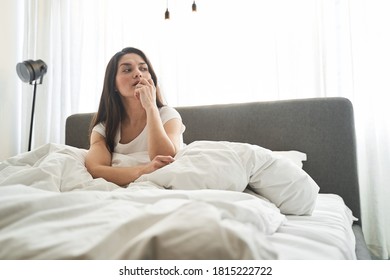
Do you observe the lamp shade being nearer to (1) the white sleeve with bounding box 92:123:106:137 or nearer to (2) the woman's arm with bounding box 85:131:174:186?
(1) the white sleeve with bounding box 92:123:106:137

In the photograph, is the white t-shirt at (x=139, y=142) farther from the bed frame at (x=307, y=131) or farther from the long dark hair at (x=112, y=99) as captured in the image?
the bed frame at (x=307, y=131)

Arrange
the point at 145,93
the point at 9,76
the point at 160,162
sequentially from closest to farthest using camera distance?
the point at 160,162
the point at 145,93
the point at 9,76

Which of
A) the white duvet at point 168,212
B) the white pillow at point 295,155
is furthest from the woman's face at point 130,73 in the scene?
the white pillow at point 295,155

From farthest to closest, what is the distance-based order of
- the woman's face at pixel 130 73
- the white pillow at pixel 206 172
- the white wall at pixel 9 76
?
the white wall at pixel 9 76 → the woman's face at pixel 130 73 → the white pillow at pixel 206 172

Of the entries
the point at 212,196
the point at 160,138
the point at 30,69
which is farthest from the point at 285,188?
the point at 30,69

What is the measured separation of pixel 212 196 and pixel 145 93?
0.77m

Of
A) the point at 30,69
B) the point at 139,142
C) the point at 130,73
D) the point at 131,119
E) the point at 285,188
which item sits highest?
the point at 30,69

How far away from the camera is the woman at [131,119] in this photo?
1.12 meters

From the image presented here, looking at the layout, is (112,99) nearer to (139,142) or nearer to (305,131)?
(139,142)

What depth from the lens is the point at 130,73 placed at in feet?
4.44

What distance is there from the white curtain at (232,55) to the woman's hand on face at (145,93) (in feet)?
2.23

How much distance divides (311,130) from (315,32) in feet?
2.21

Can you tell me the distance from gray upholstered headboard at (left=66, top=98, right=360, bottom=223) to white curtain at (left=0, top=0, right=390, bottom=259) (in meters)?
0.26
